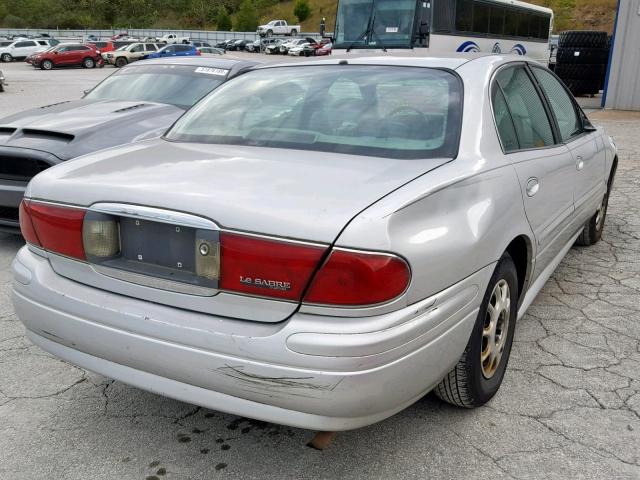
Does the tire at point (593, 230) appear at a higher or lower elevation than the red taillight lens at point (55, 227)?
lower

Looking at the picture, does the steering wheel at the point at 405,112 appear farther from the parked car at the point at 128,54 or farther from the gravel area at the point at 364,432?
the parked car at the point at 128,54

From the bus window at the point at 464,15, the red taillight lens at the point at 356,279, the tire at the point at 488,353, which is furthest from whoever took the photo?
the bus window at the point at 464,15

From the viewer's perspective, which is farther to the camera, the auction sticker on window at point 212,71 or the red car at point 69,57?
the red car at point 69,57

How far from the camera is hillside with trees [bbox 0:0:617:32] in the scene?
84750mm

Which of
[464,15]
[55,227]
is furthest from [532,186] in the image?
[464,15]

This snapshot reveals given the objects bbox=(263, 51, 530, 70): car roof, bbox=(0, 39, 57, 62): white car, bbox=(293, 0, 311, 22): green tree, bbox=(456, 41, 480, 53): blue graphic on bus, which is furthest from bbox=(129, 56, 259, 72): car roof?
bbox=(293, 0, 311, 22): green tree

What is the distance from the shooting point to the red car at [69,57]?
38469 mm

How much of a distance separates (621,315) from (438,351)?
2.18 metres

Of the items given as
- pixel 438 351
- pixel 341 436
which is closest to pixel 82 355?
pixel 341 436

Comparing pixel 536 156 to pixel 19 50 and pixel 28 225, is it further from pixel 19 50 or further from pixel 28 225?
pixel 19 50

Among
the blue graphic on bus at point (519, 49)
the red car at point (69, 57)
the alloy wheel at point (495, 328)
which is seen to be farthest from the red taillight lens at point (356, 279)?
the red car at point (69, 57)

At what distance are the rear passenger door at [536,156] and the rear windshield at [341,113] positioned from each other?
322 mm

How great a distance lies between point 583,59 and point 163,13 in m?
97.8

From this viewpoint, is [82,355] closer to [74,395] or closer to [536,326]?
[74,395]
